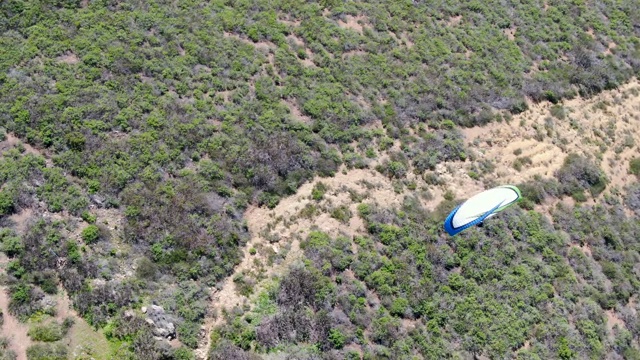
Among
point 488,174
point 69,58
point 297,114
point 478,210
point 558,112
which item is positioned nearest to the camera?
point 478,210

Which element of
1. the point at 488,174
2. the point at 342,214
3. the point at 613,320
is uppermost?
the point at 488,174

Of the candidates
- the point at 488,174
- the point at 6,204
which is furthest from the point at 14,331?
the point at 488,174

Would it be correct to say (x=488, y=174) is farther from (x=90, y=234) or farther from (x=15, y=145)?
(x=15, y=145)

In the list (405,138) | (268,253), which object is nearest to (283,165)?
(268,253)

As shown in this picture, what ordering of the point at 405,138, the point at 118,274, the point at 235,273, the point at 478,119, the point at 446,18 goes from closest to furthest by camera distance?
the point at 118,274 → the point at 235,273 → the point at 405,138 → the point at 478,119 → the point at 446,18

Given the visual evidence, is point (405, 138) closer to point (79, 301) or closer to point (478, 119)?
point (478, 119)

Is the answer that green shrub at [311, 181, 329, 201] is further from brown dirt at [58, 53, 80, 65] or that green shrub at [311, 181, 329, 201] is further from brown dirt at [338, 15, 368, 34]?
→ brown dirt at [58, 53, 80, 65]
